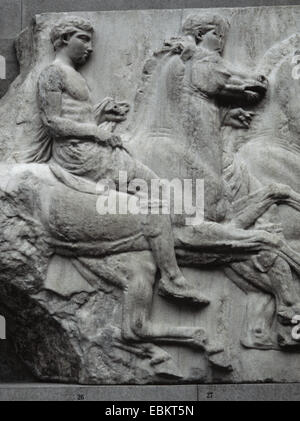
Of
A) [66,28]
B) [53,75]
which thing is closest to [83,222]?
[53,75]

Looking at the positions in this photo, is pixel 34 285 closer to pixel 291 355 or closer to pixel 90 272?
pixel 90 272

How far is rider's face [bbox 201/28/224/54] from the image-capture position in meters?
7.16

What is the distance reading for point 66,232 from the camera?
6.78 m

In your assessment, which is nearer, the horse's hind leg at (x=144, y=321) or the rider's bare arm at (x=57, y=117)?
the horse's hind leg at (x=144, y=321)

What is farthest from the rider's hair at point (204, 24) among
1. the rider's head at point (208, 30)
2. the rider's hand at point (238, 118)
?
the rider's hand at point (238, 118)

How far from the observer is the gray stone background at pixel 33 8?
754 centimetres

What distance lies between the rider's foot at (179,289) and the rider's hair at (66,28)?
198 centimetres

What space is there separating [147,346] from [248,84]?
6.86 feet

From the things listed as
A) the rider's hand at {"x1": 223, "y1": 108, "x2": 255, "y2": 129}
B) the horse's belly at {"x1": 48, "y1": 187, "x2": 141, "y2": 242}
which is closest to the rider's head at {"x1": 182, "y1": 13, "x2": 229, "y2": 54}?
the rider's hand at {"x1": 223, "y1": 108, "x2": 255, "y2": 129}

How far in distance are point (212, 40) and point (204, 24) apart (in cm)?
14

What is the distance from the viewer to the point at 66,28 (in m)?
7.15

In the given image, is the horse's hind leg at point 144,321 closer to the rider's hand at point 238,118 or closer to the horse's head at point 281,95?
the rider's hand at point 238,118

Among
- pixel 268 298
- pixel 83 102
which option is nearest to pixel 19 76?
pixel 83 102

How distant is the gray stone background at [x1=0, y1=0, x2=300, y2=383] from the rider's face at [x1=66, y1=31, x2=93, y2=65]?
483 millimetres
